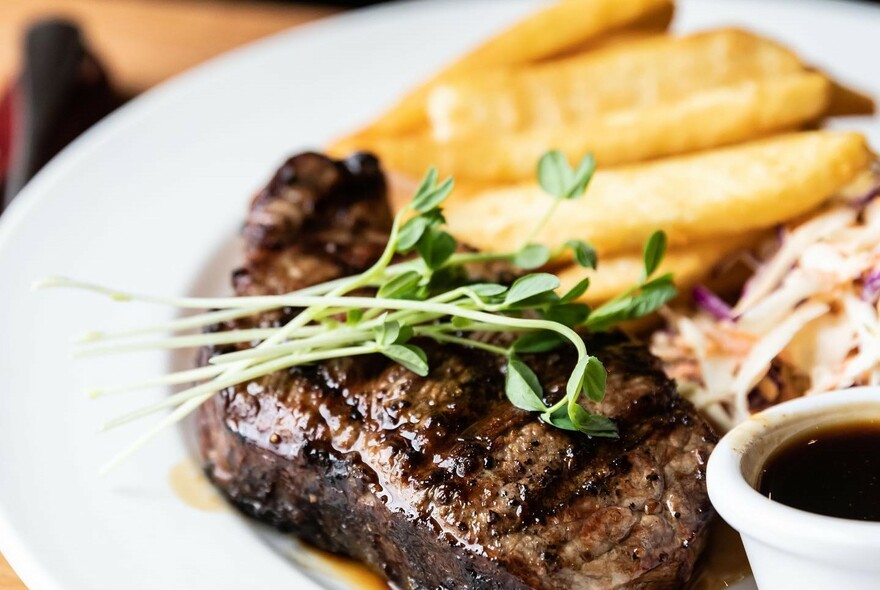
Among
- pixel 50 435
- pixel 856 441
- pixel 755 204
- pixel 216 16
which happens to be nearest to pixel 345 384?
pixel 50 435

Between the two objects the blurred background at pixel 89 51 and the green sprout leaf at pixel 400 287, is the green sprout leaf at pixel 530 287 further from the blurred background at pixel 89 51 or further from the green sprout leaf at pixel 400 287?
the blurred background at pixel 89 51

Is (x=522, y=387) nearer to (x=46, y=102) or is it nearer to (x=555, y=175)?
(x=555, y=175)

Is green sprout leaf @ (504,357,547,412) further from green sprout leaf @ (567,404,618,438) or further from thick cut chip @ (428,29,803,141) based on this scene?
thick cut chip @ (428,29,803,141)

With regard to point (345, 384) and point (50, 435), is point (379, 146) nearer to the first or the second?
point (345, 384)

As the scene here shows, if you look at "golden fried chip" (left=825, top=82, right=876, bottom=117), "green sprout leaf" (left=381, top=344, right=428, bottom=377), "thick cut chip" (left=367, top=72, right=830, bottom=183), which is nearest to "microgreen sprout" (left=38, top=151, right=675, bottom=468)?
"green sprout leaf" (left=381, top=344, right=428, bottom=377)

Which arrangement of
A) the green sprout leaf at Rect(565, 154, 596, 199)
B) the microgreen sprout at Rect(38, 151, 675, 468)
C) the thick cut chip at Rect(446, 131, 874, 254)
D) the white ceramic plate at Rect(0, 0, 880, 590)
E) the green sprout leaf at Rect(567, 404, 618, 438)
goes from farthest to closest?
1. the thick cut chip at Rect(446, 131, 874, 254)
2. the green sprout leaf at Rect(565, 154, 596, 199)
3. the white ceramic plate at Rect(0, 0, 880, 590)
4. the microgreen sprout at Rect(38, 151, 675, 468)
5. the green sprout leaf at Rect(567, 404, 618, 438)

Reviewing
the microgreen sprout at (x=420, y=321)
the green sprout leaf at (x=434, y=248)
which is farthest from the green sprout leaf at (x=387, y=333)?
the green sprout leaf at (x=434, y=248)
